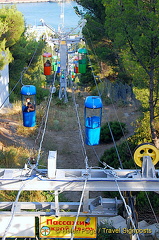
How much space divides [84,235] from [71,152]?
32.3ft

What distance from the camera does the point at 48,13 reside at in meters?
76.2

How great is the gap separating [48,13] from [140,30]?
228ft

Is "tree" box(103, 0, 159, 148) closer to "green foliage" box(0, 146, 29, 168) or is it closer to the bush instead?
the bush

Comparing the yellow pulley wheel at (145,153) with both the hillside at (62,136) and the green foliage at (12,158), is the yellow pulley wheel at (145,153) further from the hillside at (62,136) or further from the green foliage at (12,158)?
the green foliage at (12,158)

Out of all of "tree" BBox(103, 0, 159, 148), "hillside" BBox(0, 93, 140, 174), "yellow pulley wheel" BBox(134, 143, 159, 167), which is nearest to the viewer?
"yellow pulley wheel" BBox(134, 143, 159, 167)


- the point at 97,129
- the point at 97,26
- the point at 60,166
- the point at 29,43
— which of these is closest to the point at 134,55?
the point at 97,129

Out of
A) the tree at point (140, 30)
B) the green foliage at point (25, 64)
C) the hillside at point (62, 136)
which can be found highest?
the tree at point (140, 30)

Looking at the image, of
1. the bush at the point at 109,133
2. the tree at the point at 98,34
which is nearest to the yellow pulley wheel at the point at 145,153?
the bush at the point at 109,133

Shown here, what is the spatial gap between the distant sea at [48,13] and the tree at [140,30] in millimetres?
53877

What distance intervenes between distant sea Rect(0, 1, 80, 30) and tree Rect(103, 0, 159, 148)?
5388 cm

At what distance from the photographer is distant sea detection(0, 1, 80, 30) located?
65.7 meters

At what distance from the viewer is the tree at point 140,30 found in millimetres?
9836

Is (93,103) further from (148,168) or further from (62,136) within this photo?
(62,136)

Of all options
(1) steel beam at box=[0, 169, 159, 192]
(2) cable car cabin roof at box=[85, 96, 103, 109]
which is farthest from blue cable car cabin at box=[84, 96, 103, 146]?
(1) steel beam at box=[0, 169, 159, 192]
